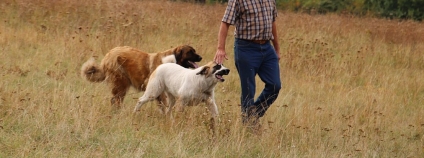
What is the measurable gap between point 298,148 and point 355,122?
163 cm

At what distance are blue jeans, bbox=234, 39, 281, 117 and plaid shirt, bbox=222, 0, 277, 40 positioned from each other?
11cm

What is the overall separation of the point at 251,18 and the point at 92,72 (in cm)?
261

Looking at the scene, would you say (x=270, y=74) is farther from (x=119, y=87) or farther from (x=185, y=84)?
(x=119, y=87)

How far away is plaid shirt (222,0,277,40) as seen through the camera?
267 inches

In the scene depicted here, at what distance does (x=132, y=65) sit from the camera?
327 inches

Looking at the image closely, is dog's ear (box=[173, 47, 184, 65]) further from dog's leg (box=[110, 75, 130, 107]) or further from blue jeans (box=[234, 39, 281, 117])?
blue jeans (box=[234, 39, 281, 117])

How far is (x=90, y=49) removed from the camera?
11.4 metres

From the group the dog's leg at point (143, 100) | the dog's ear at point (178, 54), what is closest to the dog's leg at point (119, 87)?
the dog's leg at point (143, 100)

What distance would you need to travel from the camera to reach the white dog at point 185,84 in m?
7.17

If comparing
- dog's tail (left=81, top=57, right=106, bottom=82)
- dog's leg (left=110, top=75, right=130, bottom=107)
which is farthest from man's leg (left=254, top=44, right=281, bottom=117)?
dog's tail (left=81, top=57, right=106, bottom=82)

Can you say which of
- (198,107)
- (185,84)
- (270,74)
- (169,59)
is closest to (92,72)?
(169,59)

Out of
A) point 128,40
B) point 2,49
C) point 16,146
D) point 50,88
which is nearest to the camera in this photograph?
point 16,146

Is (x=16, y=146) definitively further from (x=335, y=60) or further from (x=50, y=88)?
(x=335, y=60)

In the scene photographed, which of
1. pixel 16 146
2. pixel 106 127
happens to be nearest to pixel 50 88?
pixel 106 127
